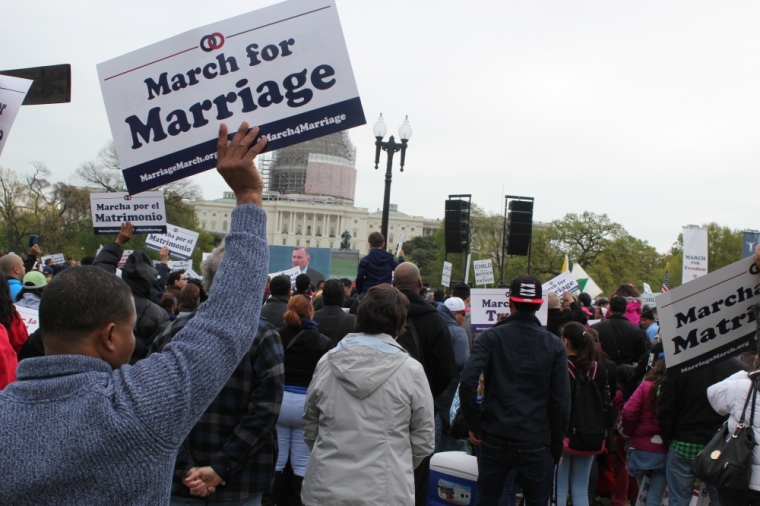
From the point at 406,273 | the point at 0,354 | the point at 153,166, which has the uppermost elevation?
the point at 153,166

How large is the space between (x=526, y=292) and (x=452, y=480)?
1.60 metres

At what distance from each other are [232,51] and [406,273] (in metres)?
3.03

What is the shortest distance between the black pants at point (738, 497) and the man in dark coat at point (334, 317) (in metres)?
3.19

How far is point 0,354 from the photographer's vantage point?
335 cm

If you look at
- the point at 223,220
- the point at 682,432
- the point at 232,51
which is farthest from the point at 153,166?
the point at 223,220

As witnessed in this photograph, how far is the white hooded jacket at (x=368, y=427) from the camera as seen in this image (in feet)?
11.8

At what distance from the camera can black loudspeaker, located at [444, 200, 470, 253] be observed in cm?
1945

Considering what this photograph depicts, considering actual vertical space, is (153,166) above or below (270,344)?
above

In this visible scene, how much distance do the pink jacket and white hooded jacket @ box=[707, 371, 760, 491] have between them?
5.29 ft

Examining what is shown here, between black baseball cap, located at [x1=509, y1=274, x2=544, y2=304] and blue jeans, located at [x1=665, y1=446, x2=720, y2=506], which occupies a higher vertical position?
black baseball cap, located at [x1=509, y1=274, x2=544, y2=304]

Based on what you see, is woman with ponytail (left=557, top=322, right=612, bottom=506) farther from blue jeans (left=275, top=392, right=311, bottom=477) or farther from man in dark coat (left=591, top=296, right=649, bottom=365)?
man in dark coat (left=591, top=296, right=649, bottom=365)

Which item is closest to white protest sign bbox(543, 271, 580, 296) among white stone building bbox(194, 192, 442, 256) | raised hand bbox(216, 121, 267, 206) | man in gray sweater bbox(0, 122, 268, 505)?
raised hand bbox(216, 121, 267, 206)

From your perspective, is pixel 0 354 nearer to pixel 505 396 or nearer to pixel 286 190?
pixel 505 396

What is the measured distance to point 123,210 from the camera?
793 centimetres
